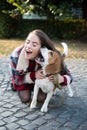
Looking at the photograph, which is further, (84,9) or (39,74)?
(84,9)

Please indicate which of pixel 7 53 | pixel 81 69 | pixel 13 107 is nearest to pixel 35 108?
pixel 13 107

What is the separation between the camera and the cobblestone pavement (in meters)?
4.18

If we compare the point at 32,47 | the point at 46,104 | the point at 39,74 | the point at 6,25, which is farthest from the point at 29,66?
the point at 6,25

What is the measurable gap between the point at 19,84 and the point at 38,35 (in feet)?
2.88

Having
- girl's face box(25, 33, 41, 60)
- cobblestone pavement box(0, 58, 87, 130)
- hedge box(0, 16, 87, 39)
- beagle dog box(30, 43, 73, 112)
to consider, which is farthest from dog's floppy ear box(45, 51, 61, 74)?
hedge box(0, 16, 87, 39)

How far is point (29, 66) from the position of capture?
4.81 metres

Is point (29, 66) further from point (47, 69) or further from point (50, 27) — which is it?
point (50, 27)

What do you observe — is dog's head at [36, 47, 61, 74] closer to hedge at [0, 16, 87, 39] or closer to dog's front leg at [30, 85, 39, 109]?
dog's front leg at [30, 85, 39, 109]

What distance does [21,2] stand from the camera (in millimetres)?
14055

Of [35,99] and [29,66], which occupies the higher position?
[29,66]

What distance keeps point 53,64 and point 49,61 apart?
0.09 meters

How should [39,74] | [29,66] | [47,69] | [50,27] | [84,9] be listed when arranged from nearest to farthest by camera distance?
[47,69], [39,74], [29,66], [84,9], [50,27]

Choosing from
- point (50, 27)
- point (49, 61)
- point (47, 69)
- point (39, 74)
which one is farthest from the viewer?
point (50, 27)

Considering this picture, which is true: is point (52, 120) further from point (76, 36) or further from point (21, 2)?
point (76, 36)
